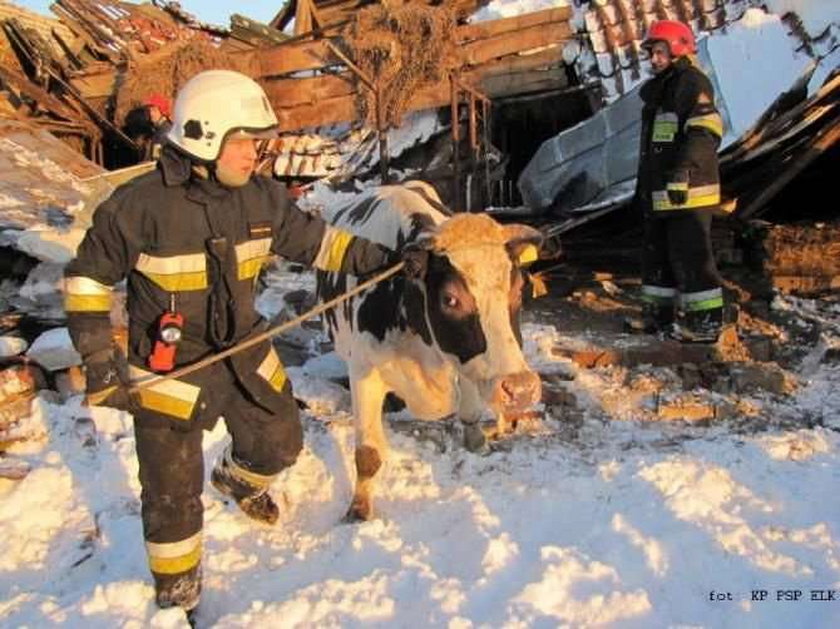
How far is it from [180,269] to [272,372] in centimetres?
72

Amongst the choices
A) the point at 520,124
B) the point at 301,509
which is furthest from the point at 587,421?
the point at 520,124

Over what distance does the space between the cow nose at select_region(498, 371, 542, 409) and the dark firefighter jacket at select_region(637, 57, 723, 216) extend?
3.47 meters

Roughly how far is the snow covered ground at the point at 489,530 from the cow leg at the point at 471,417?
135 millimetres

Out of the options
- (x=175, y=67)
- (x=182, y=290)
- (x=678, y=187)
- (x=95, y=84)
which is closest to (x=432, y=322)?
(x=182, y=290)

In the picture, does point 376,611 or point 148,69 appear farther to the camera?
point 148,69

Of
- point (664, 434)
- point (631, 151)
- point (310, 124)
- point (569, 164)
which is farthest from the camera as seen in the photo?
point (310, 124)

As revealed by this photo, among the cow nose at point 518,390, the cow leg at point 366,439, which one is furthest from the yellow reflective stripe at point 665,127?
the cow nose at point 518,390

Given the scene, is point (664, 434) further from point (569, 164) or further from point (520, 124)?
point (520, 124)

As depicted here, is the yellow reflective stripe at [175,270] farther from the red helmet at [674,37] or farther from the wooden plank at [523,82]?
the wooden plank at [523,82]

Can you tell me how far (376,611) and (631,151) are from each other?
6.23m

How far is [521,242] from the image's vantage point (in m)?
3.61

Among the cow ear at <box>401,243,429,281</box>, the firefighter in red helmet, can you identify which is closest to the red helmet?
the firefighter in red helmet

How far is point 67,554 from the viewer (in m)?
3.80

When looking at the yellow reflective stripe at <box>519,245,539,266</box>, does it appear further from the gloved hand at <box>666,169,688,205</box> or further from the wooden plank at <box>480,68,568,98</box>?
the wooden plank at <box>480,68,568,98</box>
